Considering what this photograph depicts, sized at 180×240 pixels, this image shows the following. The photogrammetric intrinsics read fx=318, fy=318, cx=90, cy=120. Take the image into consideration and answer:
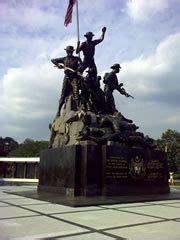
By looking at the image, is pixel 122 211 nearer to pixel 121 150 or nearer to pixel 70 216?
pixel 70 216

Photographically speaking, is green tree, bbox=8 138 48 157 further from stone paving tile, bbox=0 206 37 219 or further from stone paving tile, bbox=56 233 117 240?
stone paving tile, bbox=56 233 117 240

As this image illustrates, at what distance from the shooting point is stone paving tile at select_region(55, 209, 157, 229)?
5075 mm

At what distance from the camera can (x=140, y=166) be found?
10.7 meters

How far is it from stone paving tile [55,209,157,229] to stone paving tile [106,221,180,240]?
1.15 feet

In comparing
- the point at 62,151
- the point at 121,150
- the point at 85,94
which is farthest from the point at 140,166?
the point at 85,94

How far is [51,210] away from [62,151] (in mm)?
4183

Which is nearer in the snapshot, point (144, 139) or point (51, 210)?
point (51, 210)

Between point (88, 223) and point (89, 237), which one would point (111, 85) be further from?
point (89, 237)

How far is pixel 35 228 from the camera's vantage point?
15.3 ft

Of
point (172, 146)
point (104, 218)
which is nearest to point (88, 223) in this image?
point (104, 218)

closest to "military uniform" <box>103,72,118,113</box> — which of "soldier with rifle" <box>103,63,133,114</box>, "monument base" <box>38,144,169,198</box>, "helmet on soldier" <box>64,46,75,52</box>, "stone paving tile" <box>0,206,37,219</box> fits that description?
"soldier with rifle" <box>103,63,133,114</box>

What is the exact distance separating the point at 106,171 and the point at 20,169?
57.5ft

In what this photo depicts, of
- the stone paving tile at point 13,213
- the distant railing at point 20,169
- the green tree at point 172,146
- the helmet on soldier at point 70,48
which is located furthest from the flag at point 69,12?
the green tree at point 172,146

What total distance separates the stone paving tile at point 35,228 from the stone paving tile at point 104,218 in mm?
344
